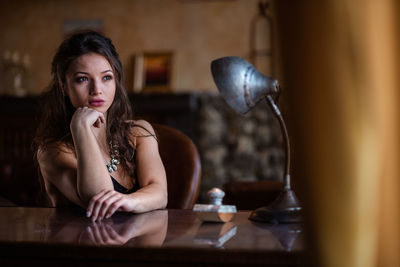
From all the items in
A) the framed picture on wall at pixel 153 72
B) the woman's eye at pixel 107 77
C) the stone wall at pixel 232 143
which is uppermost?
the framed picture on wall at pixel 153 72

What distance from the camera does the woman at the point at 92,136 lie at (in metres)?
1.17

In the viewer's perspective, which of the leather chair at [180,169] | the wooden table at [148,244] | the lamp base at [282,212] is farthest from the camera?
the leather chair at [180,169]

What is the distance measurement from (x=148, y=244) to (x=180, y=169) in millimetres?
990

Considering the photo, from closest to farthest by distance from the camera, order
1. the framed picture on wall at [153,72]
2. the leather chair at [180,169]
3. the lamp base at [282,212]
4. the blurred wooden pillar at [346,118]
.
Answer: the blurred wooden pillar at [346,118] → the lamp base at [282,212] → the leather chair at [180,169] → the framed picture on wall at [153,72]

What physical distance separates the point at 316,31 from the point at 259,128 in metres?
4.21

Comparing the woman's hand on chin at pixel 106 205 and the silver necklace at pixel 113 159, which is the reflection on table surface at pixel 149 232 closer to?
the woman's hand on chin at pixel 106 205

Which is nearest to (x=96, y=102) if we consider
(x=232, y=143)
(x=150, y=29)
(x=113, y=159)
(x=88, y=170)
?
(x=113, y=159)

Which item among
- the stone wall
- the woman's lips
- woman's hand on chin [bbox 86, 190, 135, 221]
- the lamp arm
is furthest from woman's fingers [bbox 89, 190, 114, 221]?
the stone wall

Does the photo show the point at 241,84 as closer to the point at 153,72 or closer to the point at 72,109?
the point at 72,109

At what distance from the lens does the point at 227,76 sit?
90 centimetres

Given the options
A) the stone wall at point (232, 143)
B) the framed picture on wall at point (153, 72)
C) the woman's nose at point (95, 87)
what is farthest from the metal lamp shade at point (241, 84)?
the framed picture on wall at point (153, 72)

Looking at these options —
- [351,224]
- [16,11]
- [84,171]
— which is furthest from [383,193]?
[16,11]

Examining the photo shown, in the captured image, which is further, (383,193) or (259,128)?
(259,128)

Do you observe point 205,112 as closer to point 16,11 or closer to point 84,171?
point 16,11
